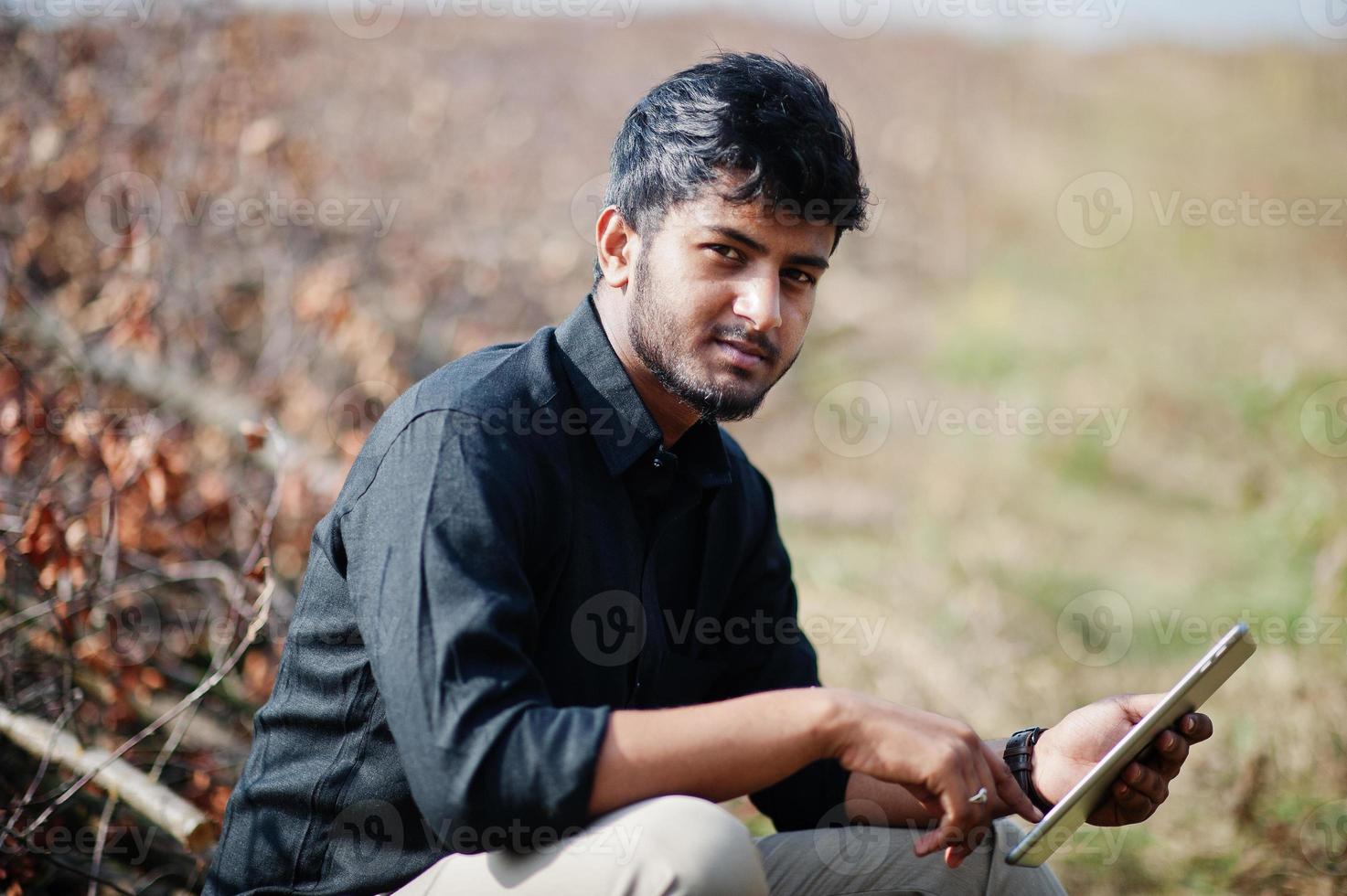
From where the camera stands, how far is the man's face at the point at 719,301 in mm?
1928

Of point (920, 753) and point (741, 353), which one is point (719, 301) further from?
point (920, 753)

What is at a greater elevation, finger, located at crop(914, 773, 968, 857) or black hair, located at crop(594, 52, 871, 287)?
black hair, located at crop(594, 52, 871, 287)

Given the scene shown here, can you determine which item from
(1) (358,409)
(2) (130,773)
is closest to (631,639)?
(2) (130,773)

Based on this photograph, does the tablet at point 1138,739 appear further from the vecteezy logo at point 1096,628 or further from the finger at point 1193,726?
the vecteezy logo at point 1096,628

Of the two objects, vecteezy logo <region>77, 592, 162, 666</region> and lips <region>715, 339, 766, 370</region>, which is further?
vecteezy logo <region>77, 592, 162, 666</region>

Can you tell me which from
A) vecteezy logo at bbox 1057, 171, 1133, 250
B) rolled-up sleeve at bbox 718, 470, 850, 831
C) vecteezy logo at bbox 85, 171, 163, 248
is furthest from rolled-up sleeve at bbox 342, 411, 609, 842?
vecteezy logo at bbox 1057, 171, 1133, 250

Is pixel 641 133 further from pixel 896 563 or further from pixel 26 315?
pixel 896 563

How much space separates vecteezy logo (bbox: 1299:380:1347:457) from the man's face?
5.06 meters

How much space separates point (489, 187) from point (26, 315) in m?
4.45

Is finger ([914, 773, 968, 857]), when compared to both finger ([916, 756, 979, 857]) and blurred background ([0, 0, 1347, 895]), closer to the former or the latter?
finger ([916, 756, 979, 857])
